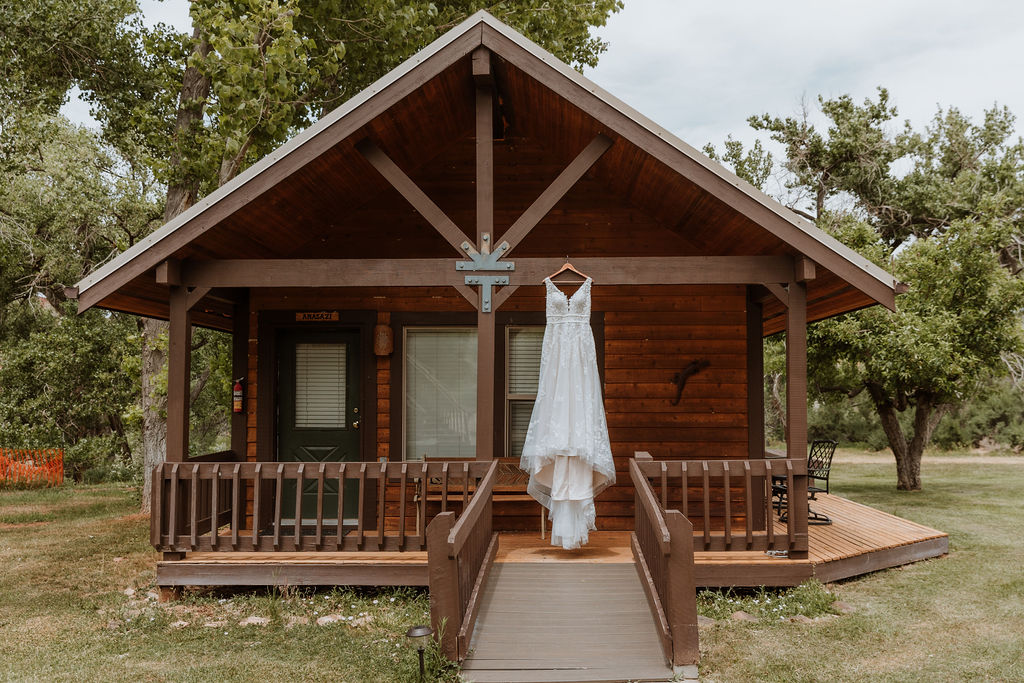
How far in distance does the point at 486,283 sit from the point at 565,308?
711mm

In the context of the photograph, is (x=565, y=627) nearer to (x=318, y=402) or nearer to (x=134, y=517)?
(x=318, y=402)

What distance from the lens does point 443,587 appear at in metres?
4.35

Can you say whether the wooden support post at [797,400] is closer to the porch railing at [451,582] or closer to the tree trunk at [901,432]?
the porch railing at [451,582]

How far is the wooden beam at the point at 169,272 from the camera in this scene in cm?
611

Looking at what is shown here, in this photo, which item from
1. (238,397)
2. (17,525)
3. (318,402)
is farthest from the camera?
(17,525)

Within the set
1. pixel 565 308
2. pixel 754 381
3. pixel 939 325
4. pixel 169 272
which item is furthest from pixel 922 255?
pixel 169 272

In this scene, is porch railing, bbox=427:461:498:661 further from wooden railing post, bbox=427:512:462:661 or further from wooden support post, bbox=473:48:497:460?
wooden support post, bbox=473:48:497:460

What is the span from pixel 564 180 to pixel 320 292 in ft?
10.7

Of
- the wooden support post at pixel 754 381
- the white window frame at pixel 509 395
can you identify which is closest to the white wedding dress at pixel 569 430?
the white window frame at pixel 509 395

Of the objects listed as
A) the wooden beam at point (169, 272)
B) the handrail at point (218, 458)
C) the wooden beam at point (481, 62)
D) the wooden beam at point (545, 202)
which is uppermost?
the wooden beam at point (481, 62)

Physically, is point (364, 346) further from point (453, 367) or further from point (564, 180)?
point (564, 180)

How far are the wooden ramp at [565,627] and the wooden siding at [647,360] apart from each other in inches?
87.3

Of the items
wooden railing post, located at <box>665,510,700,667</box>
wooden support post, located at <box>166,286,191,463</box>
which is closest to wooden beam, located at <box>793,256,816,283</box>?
wooden railing post, located at <box>665,510,700,667</box>

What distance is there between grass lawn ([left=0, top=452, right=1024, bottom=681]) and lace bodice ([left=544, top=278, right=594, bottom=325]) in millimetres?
2619
